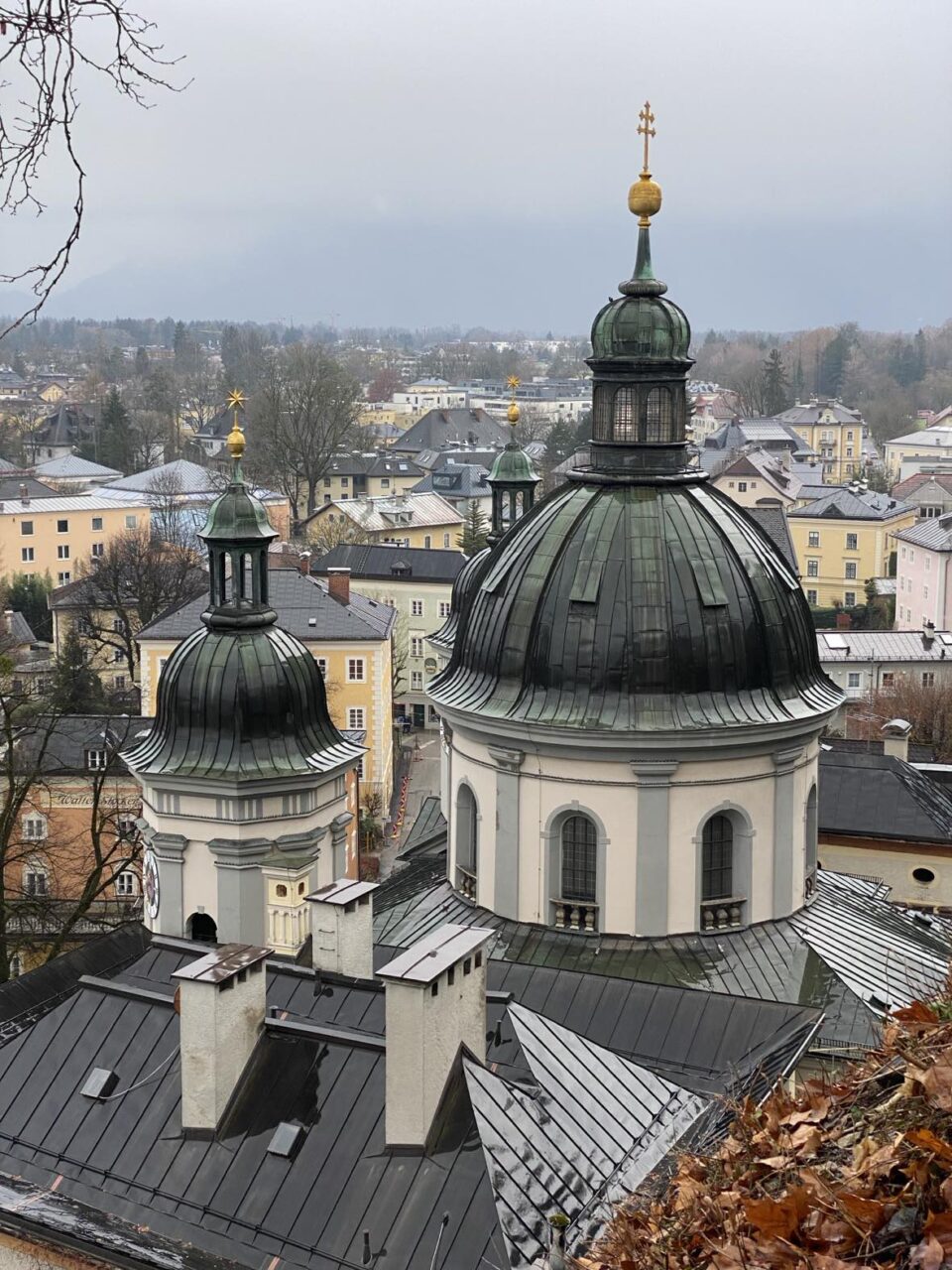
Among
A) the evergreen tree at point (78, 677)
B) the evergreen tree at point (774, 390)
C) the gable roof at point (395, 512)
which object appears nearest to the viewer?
the evergreen tree at point (78, 677)

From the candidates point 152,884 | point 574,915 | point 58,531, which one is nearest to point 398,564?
point 58,531

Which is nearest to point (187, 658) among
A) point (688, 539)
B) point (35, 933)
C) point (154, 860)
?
point (154, 860)

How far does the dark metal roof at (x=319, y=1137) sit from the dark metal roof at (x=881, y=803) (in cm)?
1518

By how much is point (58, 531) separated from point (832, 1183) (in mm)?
86891

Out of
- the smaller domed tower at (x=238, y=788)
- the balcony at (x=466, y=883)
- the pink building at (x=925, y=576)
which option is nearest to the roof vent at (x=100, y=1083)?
the smaller domed tower at (x=238, y=788)

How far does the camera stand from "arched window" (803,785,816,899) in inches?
1021

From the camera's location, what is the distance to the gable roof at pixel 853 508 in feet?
318

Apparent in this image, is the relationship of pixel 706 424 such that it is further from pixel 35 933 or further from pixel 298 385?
pixel 35 933

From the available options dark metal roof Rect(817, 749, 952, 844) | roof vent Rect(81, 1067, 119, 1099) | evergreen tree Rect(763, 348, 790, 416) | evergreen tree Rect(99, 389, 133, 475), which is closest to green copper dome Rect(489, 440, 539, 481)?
dark metal roof Rect(817, 749, 952, 844)

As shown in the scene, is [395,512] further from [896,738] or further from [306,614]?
[896,738]

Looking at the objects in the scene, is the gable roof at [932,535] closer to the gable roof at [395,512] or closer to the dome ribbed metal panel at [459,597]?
the gable roof at [395,512]

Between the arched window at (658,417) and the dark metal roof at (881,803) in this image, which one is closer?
the arched window at (658,417)

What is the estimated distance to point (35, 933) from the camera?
121ft

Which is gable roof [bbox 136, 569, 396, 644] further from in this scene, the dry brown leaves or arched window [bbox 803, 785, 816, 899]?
the dry brown leaves
